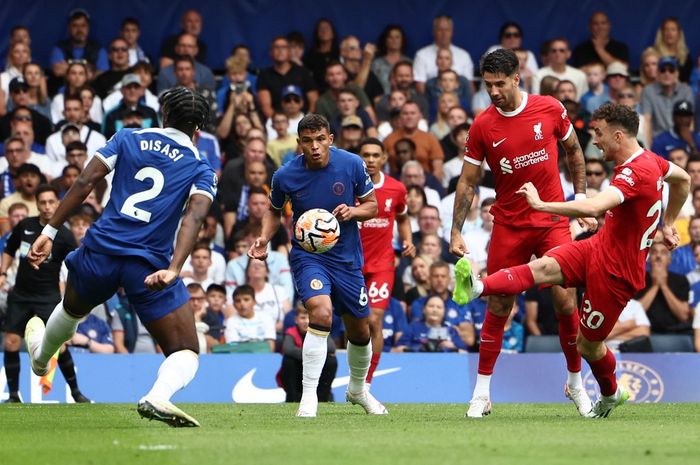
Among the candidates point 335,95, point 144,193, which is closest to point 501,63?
point 144,193

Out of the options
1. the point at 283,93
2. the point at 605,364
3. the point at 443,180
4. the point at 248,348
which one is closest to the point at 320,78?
the point at 283,93

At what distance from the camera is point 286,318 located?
683 inches

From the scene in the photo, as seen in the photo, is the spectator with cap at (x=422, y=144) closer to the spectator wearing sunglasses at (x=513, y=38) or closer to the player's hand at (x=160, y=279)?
the spectator wearing sunglasses at (x=513, y=38)

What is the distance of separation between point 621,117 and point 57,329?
4632mm

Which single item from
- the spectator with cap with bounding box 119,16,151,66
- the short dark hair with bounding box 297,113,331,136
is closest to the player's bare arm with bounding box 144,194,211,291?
the short dark hair with bounding box 297,113,331,136

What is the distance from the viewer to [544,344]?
17.2 m

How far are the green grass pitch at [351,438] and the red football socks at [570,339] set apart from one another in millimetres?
446

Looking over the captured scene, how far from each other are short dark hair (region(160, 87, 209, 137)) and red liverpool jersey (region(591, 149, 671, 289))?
321 cm

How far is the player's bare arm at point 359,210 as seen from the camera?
11305 millimetres

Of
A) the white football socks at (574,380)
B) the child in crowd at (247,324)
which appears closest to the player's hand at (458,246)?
the white football socks at (574,380)

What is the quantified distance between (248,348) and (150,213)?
23.5 ft

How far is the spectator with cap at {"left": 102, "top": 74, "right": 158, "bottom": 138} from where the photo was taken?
1942cm

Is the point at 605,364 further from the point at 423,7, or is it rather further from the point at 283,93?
the point at 423,7

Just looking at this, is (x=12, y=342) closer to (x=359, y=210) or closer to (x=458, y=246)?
(x=359, y=210)
